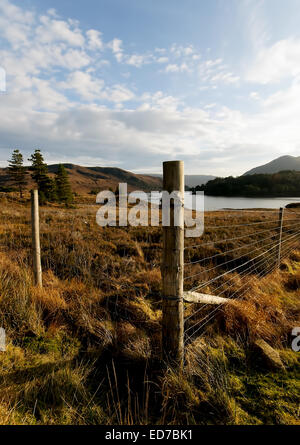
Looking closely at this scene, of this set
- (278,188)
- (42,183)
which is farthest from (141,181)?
(42,183)

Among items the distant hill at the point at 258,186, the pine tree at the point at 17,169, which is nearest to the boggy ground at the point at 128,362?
the pine tree at the point at 17,169

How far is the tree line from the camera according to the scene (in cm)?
8994

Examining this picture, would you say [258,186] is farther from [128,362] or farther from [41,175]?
[128,362]

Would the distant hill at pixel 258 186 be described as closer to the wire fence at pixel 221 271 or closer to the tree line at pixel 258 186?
the tree line at pixel 258 186

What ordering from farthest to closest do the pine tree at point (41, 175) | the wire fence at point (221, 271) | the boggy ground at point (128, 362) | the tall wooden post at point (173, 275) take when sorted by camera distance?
the pine tree at point (41, 175)
the wire fence at point (221, 271)
the tall wooden post at point (173, 275)
the boggy ground at point (128, 362)

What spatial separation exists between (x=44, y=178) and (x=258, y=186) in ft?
292

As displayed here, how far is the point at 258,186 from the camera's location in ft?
315

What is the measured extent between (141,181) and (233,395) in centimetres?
18894

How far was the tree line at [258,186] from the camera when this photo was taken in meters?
89.9

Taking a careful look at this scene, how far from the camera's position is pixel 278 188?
9169 centimetres

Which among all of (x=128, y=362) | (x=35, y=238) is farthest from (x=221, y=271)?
(x=35, y=238)

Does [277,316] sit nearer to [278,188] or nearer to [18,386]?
[18,386]

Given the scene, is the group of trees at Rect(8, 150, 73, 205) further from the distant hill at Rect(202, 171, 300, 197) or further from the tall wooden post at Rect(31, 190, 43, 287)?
the distant hill at Rect(202, 171, 300, 197)

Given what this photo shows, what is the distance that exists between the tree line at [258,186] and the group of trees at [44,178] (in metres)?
56.1
